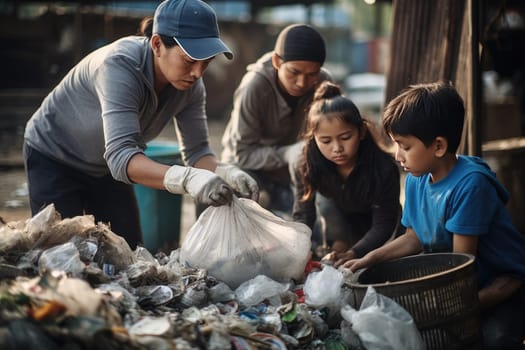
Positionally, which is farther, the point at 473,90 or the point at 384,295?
the point at 473,90

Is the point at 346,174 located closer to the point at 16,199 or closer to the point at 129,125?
the point at 129,125

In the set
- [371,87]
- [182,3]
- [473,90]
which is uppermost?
[182,3]

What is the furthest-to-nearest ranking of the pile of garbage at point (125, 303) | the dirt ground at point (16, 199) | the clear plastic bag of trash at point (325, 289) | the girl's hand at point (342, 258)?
the dirt ground at point (16, 199) < the girl's hand at point (342, 258) < the clear plastic bag of trash at point (325, 289) < the pile of garbage at point (125, 303)

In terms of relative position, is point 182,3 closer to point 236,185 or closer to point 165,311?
point 236,185

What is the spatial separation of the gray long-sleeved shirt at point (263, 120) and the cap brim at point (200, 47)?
1.35m

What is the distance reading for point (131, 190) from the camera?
3742mm

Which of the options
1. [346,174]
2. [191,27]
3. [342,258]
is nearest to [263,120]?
[346,174]

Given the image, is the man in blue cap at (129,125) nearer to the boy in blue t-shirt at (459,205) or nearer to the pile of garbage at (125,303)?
the pile of garbage at (125,303)

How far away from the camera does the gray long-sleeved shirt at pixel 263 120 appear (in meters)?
4.30

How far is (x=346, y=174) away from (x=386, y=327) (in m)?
1.59

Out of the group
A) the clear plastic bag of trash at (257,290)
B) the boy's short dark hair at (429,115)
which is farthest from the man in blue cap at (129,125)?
the boy's short dark hair at (429,115)

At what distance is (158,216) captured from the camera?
189 inches

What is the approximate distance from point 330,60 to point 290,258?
17.5m

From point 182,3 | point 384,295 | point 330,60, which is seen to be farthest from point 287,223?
point 330,60
